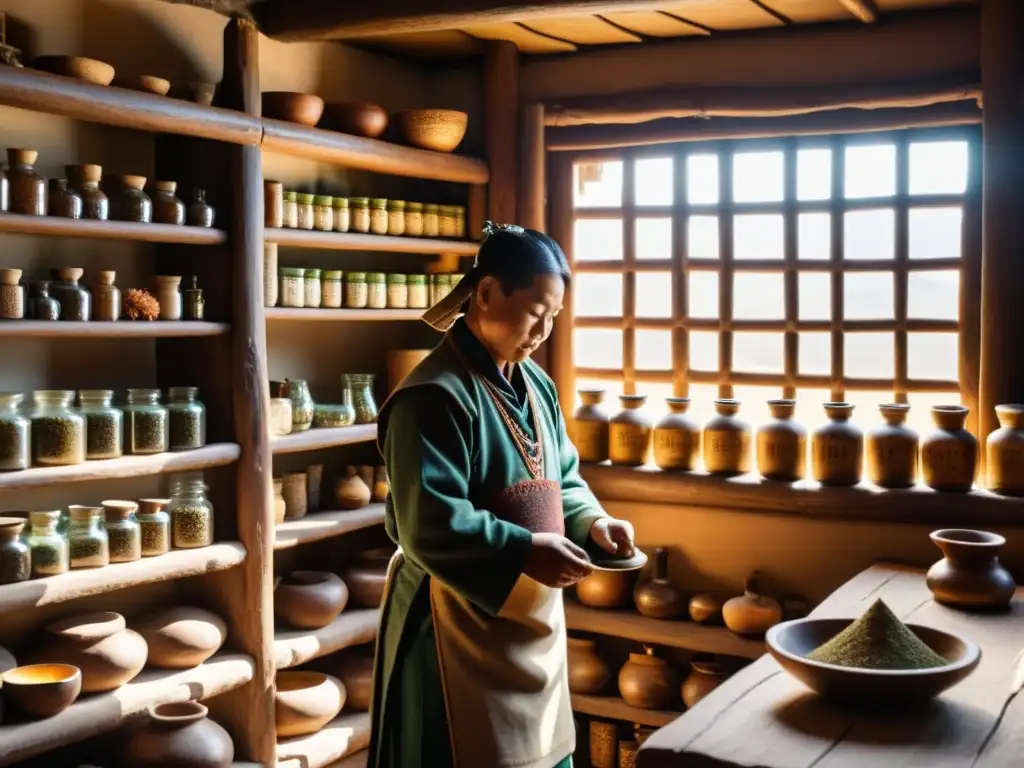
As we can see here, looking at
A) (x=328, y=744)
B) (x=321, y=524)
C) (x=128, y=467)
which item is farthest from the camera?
(x=321, y=524)

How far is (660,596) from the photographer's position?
144 inches

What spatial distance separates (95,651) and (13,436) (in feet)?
1.96

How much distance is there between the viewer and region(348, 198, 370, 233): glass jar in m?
3.62

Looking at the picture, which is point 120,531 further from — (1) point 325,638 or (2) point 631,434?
(2) point 631,434

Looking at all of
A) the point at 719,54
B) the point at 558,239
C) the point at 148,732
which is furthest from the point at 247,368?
the point at 719,54

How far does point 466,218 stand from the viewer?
160 inches

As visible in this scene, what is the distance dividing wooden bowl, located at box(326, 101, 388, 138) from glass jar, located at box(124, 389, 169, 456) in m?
1.13

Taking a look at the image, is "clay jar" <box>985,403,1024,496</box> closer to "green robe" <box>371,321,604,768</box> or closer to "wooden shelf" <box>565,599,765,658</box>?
"wooden shelf" <box>565,599,765,658</box>

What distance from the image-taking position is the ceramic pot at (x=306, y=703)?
329 centimetres

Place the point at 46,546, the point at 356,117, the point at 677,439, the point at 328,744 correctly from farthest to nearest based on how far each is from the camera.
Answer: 1. the point at 677,439
2. the point at 356,117
3. the point at 328,744
4. the point at 46,546

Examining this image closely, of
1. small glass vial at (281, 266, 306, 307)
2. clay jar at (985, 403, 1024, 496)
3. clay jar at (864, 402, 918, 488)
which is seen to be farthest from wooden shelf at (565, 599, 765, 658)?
small glass vial at (281, 266, 306, 307)

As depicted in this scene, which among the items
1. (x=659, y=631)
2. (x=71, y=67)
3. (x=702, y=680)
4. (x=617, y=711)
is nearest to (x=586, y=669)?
(x=617, y=711)

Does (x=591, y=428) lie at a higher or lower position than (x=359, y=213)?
lower

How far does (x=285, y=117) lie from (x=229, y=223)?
1.39 ft
